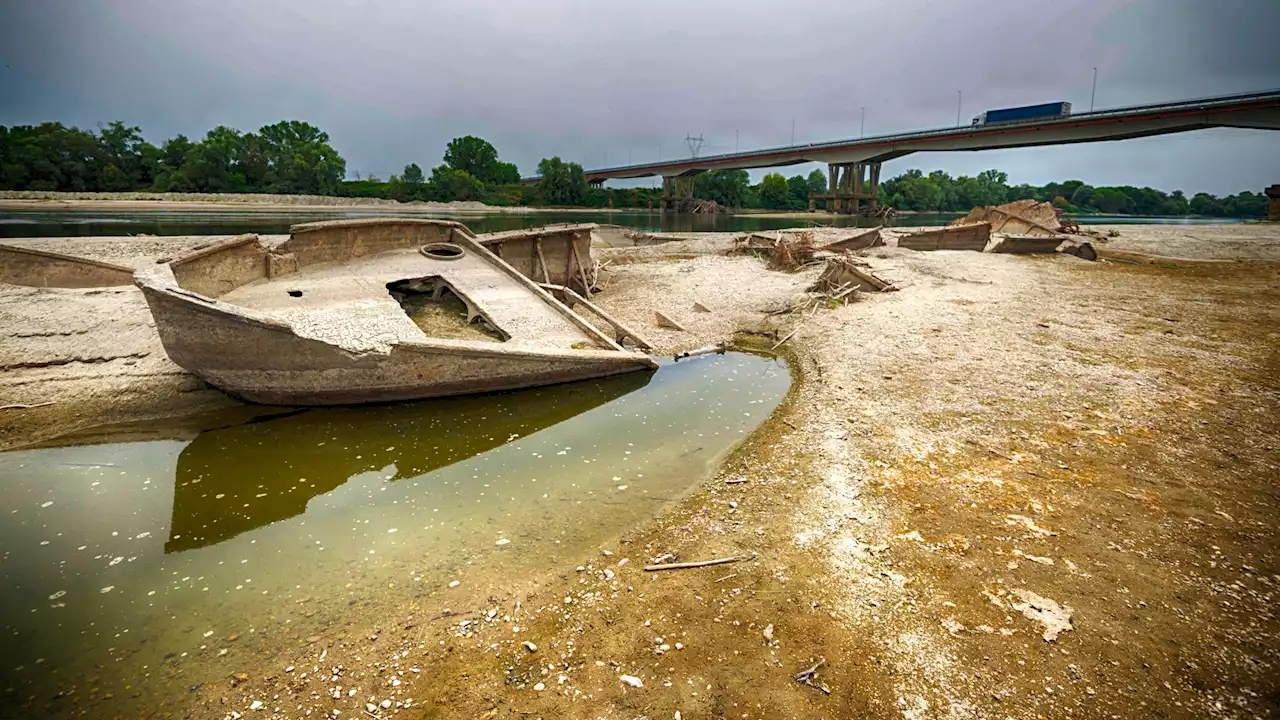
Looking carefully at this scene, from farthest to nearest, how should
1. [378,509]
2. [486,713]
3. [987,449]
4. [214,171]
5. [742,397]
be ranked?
1. [214,171]
2. [742,397]
3. [987,449]
4. [378,509]
5. [486,713]

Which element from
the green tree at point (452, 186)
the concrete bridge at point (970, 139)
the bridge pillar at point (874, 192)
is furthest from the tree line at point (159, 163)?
the bridge pillar at point (874, 192)

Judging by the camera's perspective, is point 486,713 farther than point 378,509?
No

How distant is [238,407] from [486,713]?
257 inches

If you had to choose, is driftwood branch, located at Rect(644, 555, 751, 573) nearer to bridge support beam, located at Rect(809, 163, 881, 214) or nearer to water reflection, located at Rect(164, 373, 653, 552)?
water reflection, located at Rect(164, 373, 653, 552)

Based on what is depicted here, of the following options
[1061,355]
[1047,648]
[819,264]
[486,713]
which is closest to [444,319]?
[486,713]

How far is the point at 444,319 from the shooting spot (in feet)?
32.6

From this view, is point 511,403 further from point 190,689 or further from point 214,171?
point 214,171

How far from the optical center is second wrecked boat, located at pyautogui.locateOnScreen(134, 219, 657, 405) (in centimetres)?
693

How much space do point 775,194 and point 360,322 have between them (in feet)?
371

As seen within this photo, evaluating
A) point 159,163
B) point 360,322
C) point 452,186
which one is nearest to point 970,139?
point 360,322

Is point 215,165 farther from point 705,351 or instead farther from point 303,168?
point 705,351

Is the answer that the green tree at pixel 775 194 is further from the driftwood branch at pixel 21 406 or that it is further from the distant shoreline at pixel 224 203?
the driftwood branch at pixel 21 406

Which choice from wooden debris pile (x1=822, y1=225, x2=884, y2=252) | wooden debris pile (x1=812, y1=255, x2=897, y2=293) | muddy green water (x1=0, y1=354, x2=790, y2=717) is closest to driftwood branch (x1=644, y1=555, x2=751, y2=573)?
muddy green water (x1=0, y1=354, x2=790, y2=717)

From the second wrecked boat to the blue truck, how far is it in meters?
54.3
